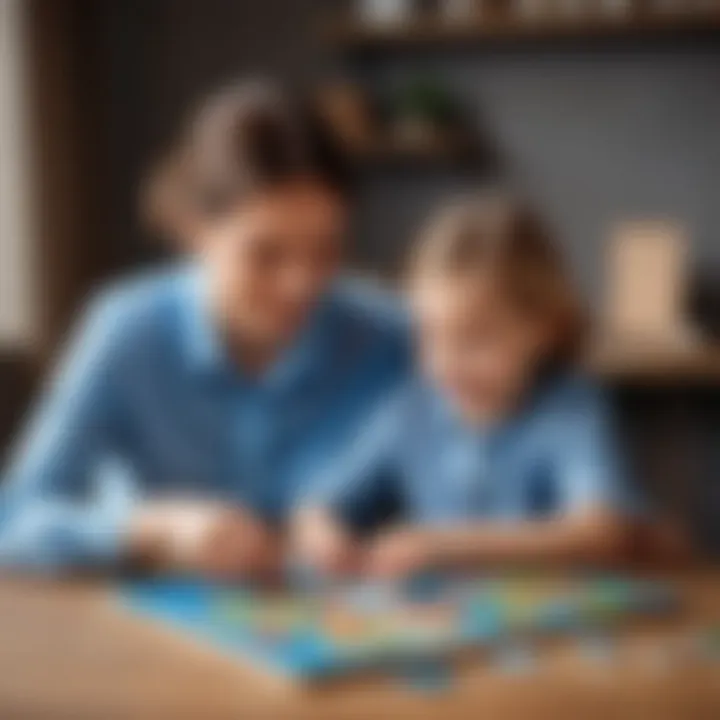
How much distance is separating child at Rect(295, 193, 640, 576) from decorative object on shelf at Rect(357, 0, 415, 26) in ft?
0.46

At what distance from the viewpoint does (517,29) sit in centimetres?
86

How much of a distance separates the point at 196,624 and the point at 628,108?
0.43 m

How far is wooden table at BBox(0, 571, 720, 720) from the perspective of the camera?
0.56 metres

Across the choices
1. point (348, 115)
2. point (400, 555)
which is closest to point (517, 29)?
point (348, 115)

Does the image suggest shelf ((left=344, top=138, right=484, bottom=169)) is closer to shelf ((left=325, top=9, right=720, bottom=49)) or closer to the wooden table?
shelf ((left=325, top=9, right=720, bottom=49))

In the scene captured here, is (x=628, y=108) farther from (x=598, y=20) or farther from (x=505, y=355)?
(x=505, y=355)

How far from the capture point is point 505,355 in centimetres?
77

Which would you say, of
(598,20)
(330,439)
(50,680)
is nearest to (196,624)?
(50,680)

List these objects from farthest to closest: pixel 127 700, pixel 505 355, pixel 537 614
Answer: pixel 505 355 < pixel 537 614 < pixel 127 700

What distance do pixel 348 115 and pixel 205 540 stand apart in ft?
0.94

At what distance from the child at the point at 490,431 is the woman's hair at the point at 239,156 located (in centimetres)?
9

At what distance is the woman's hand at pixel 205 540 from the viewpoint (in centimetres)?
73

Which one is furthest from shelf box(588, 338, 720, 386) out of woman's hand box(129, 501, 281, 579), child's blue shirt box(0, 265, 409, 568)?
woman's hand box(129, 501, 281, 579)

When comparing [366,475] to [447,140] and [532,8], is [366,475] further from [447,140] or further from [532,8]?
[532,8]
